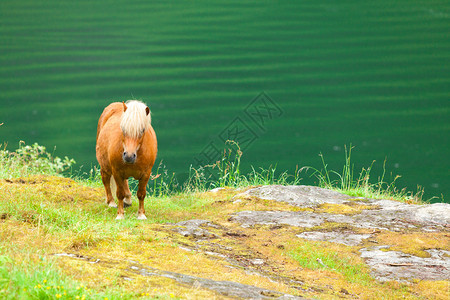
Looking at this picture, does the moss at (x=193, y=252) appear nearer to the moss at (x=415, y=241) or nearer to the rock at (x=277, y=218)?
the moss at (x=415, y=241)

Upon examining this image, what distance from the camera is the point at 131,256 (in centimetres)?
436

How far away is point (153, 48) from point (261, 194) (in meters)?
22.5

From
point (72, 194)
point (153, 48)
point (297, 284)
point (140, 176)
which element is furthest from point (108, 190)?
point (153, 48)

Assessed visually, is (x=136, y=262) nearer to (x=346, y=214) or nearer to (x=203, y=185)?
(x=346, y=214)

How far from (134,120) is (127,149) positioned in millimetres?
362

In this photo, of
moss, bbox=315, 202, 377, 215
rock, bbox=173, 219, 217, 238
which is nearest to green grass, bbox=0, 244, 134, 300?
rock, bbox=173, 219, 217, 238

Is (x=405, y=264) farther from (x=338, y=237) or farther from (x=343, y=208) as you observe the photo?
(x=343, y=208)

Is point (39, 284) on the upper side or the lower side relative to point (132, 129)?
lower

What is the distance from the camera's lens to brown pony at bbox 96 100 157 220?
20.2 ft

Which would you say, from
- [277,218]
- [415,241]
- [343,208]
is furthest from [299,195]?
[415,241]

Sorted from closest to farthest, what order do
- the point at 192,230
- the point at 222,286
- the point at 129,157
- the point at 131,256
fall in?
the point at 222,286, the point at 131,256, the point at 192,230, the point at 129,157

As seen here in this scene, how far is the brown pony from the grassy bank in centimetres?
38

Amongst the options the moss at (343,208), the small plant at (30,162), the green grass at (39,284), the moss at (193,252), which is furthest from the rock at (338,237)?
the small plant at (30,162)

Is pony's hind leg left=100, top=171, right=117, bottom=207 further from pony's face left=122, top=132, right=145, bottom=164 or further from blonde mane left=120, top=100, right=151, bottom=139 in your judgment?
blonde mane left=120, top=100, right=151, bottom=139
